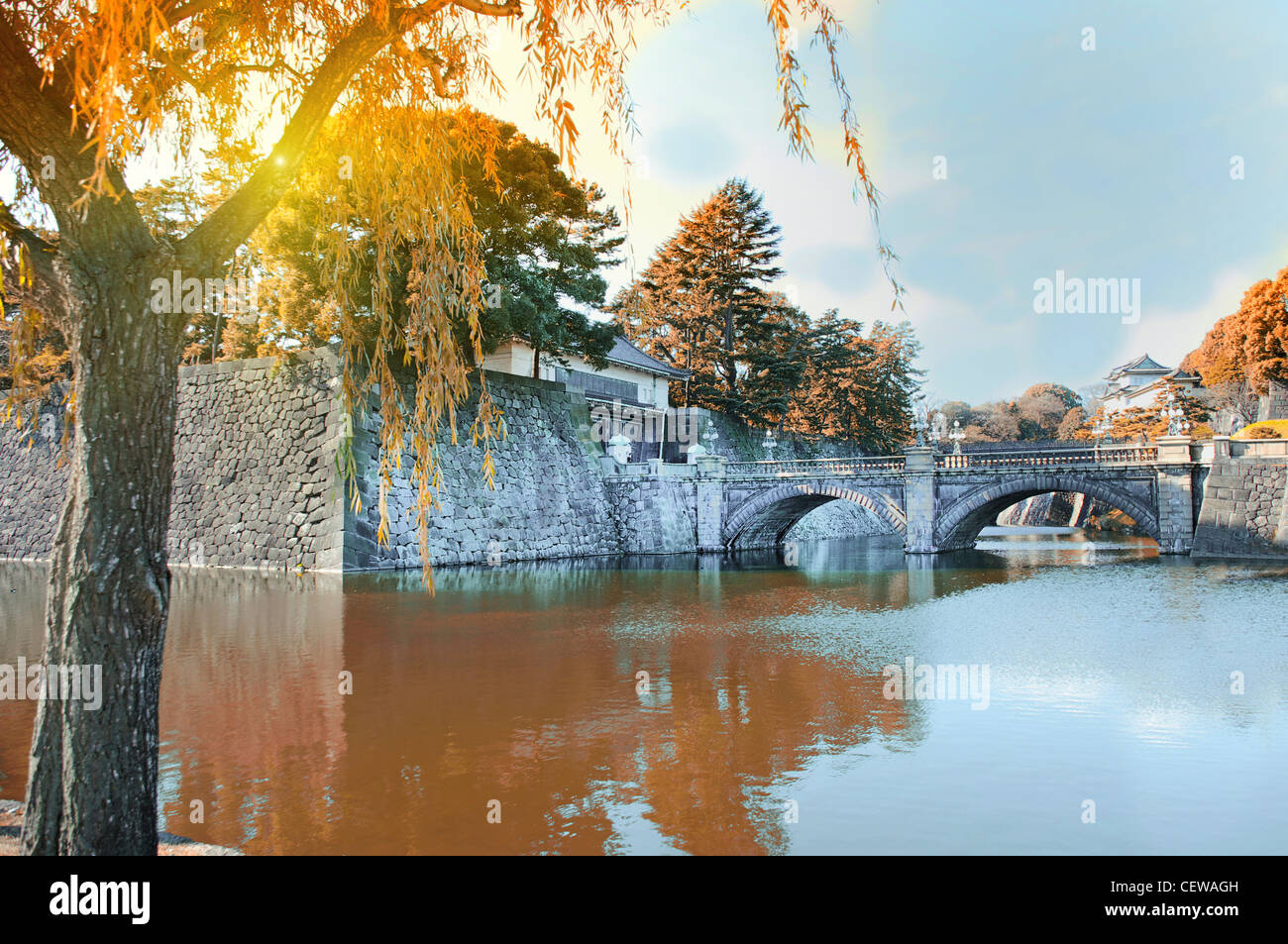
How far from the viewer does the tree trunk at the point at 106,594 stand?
3662 mm

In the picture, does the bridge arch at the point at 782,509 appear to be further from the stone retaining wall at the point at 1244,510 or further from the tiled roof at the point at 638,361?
the tiled roof at the point at 638,361

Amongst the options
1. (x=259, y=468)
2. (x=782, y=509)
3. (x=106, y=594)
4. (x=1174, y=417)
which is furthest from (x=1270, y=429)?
(x=106, y=594)

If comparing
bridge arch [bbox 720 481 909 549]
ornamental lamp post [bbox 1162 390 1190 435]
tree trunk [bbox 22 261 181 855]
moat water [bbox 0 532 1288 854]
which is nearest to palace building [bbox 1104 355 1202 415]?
ornamental lamp post [bbox 1162 390 1190 435]

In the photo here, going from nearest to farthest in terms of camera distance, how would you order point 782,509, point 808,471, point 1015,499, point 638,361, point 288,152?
point 288,152 → point 1015,499 → point 808,471 → point 782,509 → point 638,361

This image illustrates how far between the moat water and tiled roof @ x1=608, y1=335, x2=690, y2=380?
81.2ft

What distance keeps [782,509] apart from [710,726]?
28.5m

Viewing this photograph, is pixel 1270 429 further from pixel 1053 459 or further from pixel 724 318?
pixel 724 318

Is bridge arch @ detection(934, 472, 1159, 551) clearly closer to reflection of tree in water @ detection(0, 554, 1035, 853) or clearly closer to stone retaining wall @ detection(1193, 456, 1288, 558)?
stone retaining wall @ detection(1193, 456, 1288, 558)

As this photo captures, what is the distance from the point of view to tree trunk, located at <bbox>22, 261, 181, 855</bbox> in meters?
3.66

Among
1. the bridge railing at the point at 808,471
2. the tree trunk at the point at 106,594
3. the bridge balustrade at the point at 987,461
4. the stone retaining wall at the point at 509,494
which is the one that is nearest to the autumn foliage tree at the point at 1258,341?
the bridge balustrade at the point at 987,461

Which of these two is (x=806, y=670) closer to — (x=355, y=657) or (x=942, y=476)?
(x=355, y=657)

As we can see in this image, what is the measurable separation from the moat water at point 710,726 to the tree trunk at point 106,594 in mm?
2750

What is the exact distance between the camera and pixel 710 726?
9.36 meters
